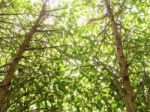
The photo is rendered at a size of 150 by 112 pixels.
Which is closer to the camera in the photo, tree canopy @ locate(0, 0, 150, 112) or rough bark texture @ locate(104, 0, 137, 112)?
rough bark texture @ locate(104, 0, 137, 112)

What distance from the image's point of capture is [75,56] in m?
7.74

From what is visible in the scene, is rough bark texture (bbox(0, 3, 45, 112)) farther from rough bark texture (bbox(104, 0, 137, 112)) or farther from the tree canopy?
rough bark texture (bbox(104, 0, 137, 112))

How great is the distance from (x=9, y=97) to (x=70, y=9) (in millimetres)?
3732

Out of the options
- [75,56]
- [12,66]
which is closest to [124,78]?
[75,56]

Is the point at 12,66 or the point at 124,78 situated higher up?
the point at 12,66

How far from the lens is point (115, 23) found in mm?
8102

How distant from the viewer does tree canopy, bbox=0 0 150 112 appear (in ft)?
23.9

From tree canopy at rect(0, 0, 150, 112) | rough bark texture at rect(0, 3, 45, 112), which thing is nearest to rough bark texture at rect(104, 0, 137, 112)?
tree canopy at rect(0, 0, 150, 112)

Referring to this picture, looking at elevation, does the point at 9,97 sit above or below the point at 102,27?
below

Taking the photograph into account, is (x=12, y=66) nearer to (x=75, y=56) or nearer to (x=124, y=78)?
(x=75, y=56)

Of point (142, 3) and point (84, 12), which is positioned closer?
point (142, 3)

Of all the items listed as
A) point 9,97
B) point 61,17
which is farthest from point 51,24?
A: point 9,97

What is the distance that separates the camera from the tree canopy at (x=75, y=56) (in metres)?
7.28

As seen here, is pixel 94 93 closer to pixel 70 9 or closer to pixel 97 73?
pixel 97 73
